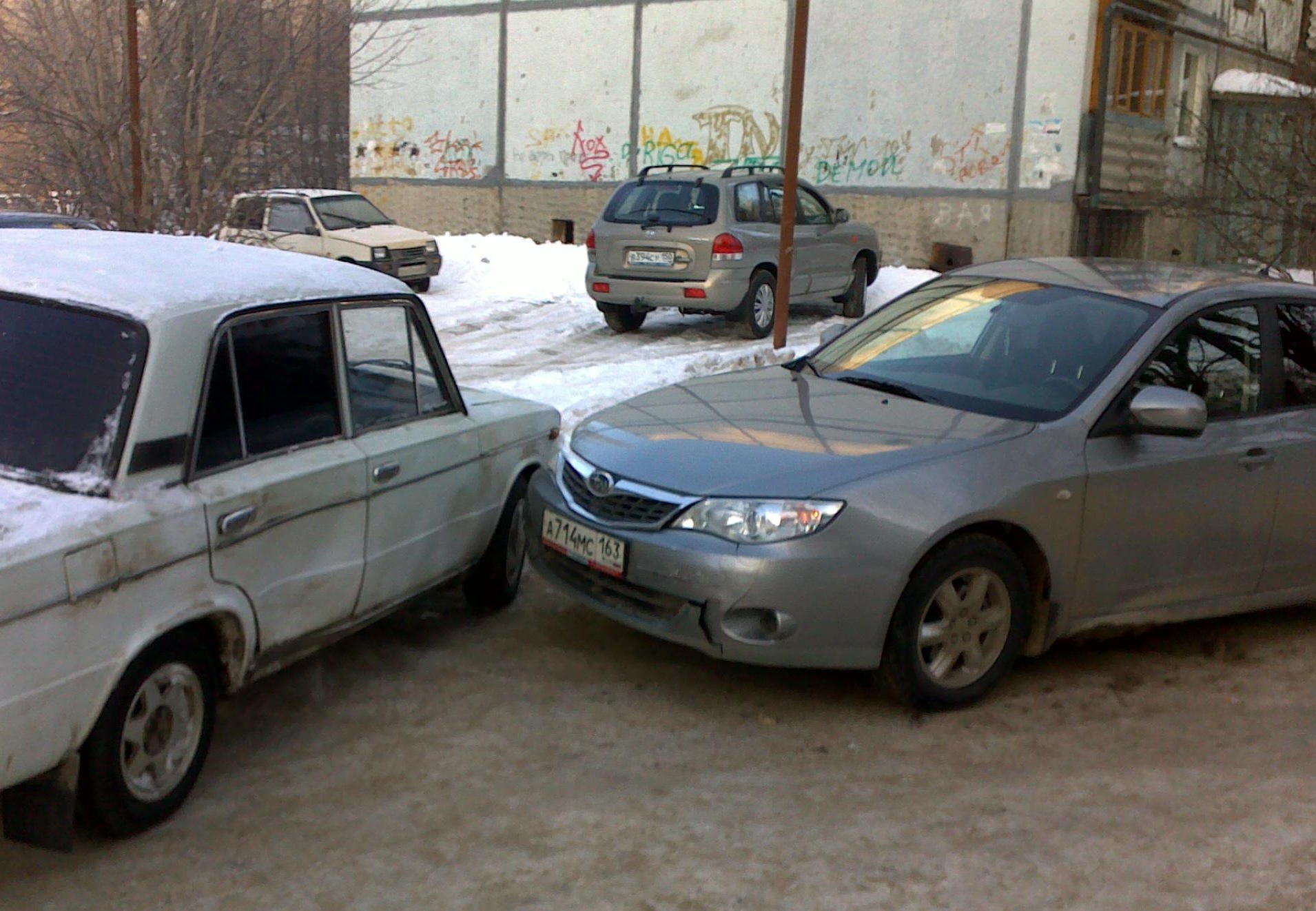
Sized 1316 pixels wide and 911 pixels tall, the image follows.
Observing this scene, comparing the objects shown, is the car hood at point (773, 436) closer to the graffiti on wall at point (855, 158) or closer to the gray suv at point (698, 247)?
the gray suv at point (698, 247)

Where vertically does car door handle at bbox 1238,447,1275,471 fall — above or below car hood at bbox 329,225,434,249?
below

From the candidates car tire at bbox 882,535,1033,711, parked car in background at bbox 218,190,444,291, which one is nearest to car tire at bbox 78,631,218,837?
car tire at bbox 882,535,1033,711

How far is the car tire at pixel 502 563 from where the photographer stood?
217 inches

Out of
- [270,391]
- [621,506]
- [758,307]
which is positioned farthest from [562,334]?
[270,391]

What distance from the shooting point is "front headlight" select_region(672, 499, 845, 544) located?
4320mm

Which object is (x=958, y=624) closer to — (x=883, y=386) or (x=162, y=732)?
(x=883, y=386)

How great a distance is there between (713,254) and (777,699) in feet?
30.2

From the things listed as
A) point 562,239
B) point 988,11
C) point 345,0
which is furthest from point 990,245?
point 345,0

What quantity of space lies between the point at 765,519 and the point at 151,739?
202 centimetres

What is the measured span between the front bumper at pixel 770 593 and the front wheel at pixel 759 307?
31.2 feet

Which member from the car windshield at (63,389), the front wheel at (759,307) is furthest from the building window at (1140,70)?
the car windshield at (63,389)

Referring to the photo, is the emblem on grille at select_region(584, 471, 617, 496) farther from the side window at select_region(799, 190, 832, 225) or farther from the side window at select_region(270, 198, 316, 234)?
the side window at select_region(270, 198, 316, 234)

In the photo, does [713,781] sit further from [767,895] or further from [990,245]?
[990,245]

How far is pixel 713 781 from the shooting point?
13.4ft
